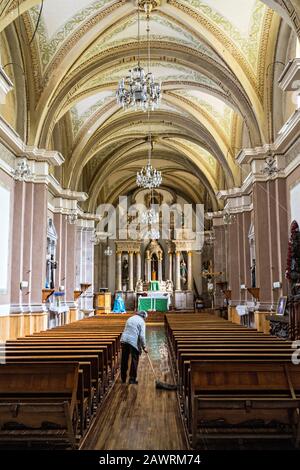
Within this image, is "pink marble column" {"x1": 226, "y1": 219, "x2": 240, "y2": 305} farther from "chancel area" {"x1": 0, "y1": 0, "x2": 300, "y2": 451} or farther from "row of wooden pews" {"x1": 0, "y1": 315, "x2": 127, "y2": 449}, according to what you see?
"row of wooden pews" {"x1": 0, "y1": 315, "x2": 127, "y2": 449}

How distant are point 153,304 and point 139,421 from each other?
18.7 meters

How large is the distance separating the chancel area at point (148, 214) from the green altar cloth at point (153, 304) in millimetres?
71

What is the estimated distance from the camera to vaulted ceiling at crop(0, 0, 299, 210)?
1068cm

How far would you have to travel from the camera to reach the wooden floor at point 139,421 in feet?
13.7

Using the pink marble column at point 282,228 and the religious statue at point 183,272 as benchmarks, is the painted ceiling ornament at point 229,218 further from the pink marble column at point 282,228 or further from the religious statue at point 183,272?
the religious statue at point 183,272

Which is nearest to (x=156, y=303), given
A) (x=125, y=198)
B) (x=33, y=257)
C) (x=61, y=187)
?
(x=125, y=198)

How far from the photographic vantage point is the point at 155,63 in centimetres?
1361

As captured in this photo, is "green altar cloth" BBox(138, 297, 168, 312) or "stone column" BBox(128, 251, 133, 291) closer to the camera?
"green altar cloth" BBox(138, 297, 168, 312)

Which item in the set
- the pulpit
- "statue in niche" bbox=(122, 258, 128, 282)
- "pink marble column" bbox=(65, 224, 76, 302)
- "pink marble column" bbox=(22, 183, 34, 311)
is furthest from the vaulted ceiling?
"statue in niche" bbox=(122, 258, 128, 282)

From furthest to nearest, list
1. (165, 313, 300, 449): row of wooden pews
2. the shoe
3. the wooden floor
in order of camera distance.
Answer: the shoe
the wooden floor
(165, 313, 300, 449): row of wooden pews

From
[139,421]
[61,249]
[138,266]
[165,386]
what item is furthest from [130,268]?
[139,421]

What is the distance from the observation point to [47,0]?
33.7ft

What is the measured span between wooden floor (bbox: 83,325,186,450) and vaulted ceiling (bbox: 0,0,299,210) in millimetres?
6363

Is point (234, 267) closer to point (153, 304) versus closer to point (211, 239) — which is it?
point (211, 239)
